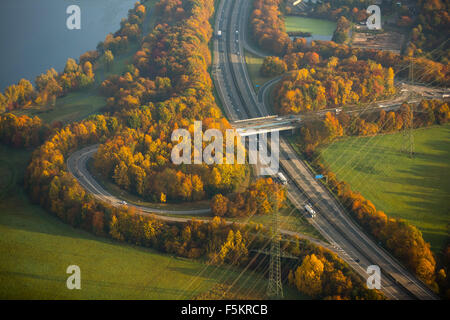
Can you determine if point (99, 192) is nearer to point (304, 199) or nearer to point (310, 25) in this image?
point (304, 199)

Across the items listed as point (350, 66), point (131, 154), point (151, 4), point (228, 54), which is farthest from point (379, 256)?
point (151, 4)

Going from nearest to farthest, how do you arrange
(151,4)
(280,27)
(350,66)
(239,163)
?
(239,163), (350,66), (280,27), (151,4)

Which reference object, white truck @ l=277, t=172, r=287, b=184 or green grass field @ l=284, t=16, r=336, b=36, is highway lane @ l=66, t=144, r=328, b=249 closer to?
white truck @ l=277, t=172, r=287, b=184

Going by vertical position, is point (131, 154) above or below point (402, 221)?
above

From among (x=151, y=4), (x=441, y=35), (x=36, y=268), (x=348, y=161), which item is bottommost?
(x=36, y=268)

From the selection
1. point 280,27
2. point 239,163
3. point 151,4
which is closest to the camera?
point 239,163

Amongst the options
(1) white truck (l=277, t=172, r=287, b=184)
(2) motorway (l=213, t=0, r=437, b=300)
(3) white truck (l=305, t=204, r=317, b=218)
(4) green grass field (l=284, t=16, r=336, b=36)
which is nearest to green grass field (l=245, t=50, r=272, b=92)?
(2) motorway (l=213, t=0, r=437, b=300)

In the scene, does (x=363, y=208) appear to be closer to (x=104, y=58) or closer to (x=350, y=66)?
(x=350, y=66)

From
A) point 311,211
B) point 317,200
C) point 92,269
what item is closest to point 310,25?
point 317,200

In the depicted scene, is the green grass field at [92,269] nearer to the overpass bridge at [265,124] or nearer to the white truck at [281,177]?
the white truck at [281,177]
